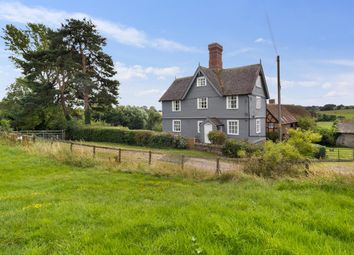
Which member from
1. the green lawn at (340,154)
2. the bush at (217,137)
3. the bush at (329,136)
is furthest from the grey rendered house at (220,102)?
the bush at (329,136)

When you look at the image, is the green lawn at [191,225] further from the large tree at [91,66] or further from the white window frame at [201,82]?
the large tree at [91,66]

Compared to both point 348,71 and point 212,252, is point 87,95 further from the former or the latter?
point 212,252

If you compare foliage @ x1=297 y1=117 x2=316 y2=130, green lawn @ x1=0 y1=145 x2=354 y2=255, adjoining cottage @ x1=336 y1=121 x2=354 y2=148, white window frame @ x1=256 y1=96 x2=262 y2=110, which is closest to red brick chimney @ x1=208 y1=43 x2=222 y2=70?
white window frame @ x1=256 y1=96 x2=262 y2=110

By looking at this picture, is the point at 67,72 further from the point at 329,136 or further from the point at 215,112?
the point at 329,136

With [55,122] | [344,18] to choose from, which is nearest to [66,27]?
[55,122]

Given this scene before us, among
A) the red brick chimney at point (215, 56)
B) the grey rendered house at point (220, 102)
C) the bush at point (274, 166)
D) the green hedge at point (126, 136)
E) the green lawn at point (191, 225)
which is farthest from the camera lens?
the red brick chimney at point (215, 56)

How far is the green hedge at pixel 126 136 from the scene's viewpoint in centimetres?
2595

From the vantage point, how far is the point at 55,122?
33.6m

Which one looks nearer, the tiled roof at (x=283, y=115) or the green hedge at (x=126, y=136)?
the green hedge at (x=126, y=136)

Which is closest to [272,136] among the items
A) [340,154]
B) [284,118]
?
[284,118]

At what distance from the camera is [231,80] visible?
28672 mm

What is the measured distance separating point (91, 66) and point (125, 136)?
1308cm

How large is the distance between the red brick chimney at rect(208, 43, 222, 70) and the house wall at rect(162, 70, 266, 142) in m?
3.67

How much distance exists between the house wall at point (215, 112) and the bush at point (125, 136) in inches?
172
